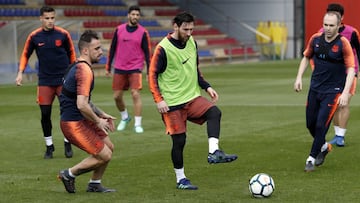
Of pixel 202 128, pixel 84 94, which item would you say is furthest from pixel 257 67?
pixel 84 94

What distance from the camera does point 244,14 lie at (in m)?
51.3

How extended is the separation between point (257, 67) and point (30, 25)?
462 inches

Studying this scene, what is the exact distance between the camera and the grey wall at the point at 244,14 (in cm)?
5050

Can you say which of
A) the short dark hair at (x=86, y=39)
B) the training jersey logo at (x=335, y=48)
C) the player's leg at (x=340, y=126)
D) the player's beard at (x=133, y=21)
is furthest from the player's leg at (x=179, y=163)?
the player's beard at (x=133, y=21)

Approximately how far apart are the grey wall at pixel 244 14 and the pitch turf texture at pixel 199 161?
29258 millimetres

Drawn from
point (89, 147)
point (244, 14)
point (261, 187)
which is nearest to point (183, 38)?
point (89, 147)

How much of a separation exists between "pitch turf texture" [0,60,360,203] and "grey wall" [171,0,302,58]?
29258mm

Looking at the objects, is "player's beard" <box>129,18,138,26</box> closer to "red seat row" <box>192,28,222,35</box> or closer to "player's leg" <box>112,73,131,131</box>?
"player's leg" <box>112,73,131,131</box>

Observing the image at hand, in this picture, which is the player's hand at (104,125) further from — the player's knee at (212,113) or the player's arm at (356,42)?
the player's arm at (356,42)

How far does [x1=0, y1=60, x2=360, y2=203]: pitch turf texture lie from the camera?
9711mm

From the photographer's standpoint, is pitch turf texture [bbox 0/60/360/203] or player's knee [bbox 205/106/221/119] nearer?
pitch turf texture [bbox 0/60/360/203]

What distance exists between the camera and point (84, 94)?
30.5 feet

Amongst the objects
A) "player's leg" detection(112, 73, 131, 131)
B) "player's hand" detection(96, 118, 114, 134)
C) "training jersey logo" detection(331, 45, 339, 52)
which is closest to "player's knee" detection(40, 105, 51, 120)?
"player's leg" detection(112, 73, 131, 131)

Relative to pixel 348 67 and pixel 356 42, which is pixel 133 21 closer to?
pixel 356 42
